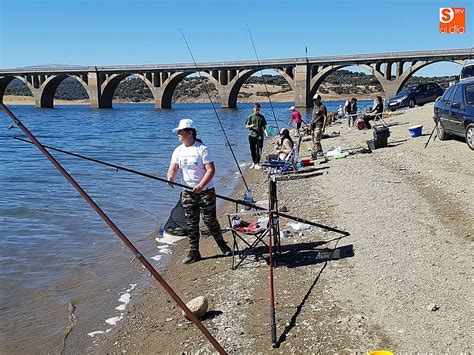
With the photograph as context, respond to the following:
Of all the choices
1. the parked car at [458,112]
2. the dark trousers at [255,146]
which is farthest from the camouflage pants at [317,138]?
the parked car at [458,112]

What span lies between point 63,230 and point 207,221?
3986mm

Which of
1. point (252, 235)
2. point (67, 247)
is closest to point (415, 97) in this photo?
point (252, 235)

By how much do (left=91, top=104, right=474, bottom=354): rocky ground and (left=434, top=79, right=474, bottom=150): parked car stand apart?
370cm

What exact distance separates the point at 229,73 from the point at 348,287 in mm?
78995

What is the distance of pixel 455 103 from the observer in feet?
44.9

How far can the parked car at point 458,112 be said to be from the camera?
12.9 m

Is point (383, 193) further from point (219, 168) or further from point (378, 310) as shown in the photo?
point (219, 168)

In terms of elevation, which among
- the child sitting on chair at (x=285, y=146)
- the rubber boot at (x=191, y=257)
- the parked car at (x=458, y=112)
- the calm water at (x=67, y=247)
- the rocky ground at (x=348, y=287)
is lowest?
the calm water at (x=67, y=247)

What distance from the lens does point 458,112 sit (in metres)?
13.4

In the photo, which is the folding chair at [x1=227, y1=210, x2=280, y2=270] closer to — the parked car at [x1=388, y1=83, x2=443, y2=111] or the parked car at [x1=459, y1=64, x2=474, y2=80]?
the parked car at [x1=459, y1=64, x2=474, y2=80]

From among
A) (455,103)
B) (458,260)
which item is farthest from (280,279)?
(455,103)

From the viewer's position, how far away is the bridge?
69.6 meters

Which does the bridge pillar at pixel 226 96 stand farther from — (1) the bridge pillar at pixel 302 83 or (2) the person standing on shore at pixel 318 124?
(2) the person standing on shore at pixel 318 124

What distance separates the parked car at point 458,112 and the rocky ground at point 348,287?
3.70 m
